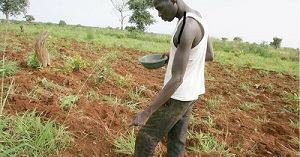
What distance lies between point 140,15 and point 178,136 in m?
31.5

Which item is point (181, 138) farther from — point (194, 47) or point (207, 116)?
point (207, 116)

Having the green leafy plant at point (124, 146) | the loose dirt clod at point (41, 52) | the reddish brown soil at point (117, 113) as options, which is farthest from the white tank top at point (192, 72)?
the loose dirt clod at point (41, 52)

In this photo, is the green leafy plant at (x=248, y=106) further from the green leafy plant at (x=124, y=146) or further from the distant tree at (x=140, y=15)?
the distant tree at (x=140, y=15)

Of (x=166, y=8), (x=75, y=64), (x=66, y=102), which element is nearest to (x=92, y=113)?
(x=66, y=102)

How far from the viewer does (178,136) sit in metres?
2.07

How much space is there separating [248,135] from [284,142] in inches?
20.3

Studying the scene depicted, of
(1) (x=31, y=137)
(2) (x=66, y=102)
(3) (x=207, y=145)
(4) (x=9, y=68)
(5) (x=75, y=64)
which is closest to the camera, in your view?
(1) (x=31, y=137)

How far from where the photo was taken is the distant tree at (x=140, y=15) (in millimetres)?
31875

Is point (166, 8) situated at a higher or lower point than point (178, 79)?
higher

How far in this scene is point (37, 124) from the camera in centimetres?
221

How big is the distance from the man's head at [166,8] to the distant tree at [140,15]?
30738mm

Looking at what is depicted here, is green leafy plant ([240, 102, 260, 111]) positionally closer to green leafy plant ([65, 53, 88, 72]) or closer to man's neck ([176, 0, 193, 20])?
green leafy plant ([65, 53, 88, 72])

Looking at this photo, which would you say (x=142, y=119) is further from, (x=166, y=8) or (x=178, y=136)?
(x=166, y=8)

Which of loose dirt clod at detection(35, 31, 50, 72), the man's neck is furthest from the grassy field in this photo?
the man's neck
